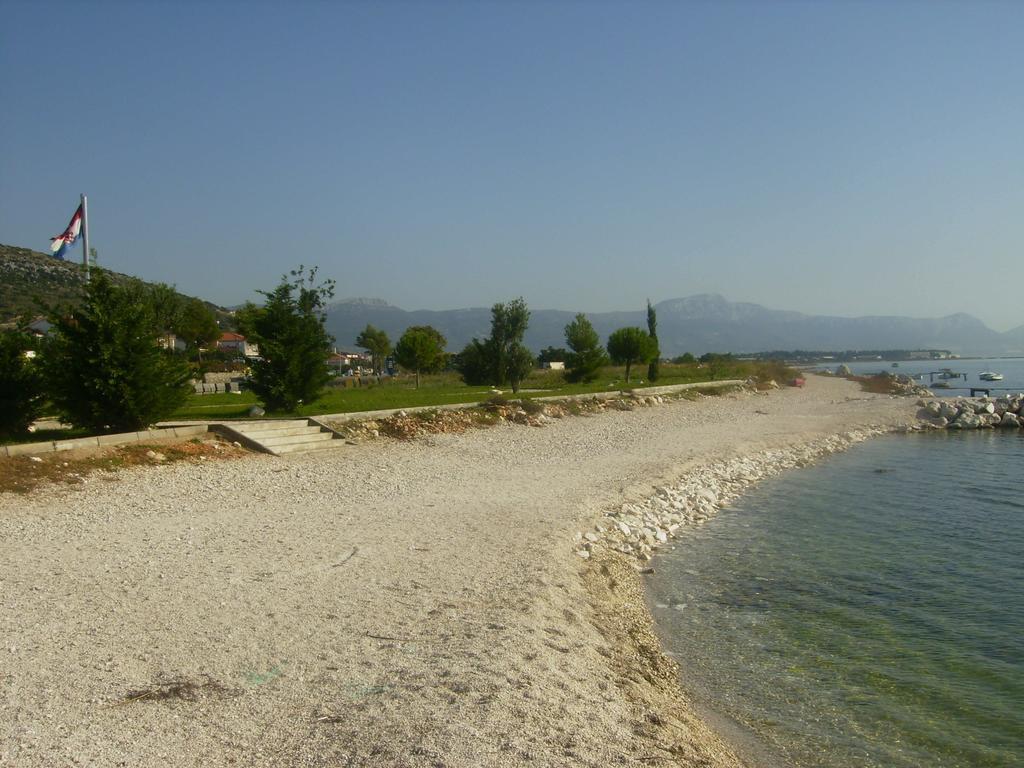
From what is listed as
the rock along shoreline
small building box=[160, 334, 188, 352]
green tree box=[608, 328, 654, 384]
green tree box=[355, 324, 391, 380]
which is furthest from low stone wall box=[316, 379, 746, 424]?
green tree box=[355, 324, 391, 380]

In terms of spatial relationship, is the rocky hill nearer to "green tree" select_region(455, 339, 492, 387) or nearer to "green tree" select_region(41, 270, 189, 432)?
"green tree" select_region(455, 339, 492, 387)

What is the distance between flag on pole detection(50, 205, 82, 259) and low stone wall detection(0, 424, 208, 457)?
9.10 metres

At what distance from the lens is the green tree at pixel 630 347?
51688mm

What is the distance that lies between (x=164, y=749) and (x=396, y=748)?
4.86 ft

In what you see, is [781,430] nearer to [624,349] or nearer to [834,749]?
[624,349]

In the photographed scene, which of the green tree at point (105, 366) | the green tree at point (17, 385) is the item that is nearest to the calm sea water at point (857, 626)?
the green tree at point (105, 366)

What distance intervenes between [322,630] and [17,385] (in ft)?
42.9

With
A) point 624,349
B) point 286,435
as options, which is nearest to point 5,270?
point 624,349

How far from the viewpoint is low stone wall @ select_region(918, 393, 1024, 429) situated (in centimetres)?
3797

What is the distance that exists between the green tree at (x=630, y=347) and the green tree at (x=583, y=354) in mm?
4534

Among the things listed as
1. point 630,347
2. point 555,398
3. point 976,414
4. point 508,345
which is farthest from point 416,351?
point 976,414

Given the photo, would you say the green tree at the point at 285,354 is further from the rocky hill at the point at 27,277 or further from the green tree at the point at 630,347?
the rocky hill at the point at 27,277

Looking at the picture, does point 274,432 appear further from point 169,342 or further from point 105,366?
point 169,342

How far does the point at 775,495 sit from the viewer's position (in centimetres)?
1878
